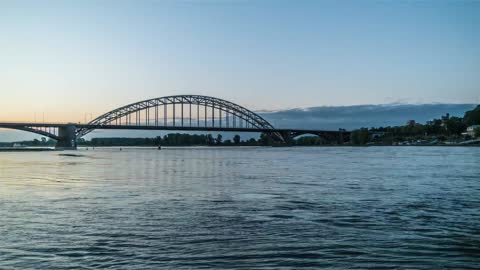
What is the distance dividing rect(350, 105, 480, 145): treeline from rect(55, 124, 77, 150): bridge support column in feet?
266

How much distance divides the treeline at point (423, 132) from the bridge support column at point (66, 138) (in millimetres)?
81187

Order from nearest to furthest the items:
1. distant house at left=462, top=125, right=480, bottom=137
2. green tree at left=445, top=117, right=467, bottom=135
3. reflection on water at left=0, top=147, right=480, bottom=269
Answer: reflection on water at left=0, top=147, right=480, bottom=269 < distant house at left=462, top=125, right=480, bottom=137 < green tree at left=445, top=117, right=467, bottom=135

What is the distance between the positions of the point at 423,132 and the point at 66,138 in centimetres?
10930

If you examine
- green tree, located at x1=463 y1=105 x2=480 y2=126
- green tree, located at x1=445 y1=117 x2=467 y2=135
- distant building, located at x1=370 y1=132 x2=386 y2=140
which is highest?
green tree, located at x1=463 y1=105 x2=480 y2=126

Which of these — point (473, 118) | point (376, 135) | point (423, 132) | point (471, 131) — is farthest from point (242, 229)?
point (376, 135)

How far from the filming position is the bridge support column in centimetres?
8844

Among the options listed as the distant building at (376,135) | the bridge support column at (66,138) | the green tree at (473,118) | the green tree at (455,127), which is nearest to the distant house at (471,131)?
the green tree at (473,118)

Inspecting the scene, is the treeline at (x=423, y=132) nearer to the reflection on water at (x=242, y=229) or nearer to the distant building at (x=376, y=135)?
the distant building at (x=376, y=135)

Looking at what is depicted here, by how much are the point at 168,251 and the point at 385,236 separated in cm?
341

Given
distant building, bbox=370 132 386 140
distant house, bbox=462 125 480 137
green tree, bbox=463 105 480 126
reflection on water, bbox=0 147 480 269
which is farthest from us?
distant building, bbox=370 132 386 140

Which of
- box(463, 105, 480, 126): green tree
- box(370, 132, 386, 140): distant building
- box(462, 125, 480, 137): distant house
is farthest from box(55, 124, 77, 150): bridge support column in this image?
box(463, 105, 480, 126): green tree

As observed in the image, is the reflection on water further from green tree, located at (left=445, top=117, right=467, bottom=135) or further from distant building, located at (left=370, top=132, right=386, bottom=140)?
distant building, located at (left=370, top=132, right=386, bottom=140)

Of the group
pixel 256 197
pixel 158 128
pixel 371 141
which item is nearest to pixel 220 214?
pixel 256 197

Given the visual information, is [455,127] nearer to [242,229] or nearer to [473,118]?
[473,118]
